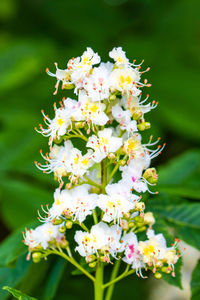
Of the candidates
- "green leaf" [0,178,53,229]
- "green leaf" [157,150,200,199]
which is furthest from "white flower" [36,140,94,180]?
"green leaf" [0,178,53,229]

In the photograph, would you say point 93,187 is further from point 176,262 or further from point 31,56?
point 31,56

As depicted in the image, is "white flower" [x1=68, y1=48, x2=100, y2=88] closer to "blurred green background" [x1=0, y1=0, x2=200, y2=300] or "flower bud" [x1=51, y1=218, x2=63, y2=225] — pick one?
"flower bud" [x1=51, y1=218, x2=63, y2=225]

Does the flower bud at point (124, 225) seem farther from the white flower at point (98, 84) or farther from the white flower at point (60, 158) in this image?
the white flower at point (98, 84)

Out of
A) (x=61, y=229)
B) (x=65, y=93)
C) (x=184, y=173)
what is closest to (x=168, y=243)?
(x=61, y=229)

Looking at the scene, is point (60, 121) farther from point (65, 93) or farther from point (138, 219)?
point (65, 93)

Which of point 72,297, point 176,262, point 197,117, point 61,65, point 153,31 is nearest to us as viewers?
point 176,262

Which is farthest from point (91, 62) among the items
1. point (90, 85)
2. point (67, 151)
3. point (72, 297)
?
point (72, 297)
